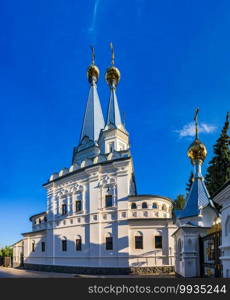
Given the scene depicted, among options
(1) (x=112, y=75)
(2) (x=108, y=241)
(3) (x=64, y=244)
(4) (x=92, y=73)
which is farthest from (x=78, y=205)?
(4) (x=92, y=73)

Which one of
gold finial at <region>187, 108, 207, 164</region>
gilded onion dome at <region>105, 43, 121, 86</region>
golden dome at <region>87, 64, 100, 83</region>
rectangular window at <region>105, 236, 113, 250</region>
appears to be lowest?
rectangular window at <region>105, 236, 113, 250</region>

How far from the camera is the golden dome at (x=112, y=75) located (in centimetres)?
3431

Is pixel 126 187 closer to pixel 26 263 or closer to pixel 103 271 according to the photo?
pixel 103 271

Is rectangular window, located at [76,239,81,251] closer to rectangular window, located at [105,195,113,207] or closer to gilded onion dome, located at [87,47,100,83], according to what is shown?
rectangular window, located at [105,195,113,207]

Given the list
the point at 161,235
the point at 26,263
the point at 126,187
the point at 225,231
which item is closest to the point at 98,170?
the point at 126,187

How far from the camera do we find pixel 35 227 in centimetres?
3262

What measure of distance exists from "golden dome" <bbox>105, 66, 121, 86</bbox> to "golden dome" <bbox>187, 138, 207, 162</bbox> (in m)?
18.7

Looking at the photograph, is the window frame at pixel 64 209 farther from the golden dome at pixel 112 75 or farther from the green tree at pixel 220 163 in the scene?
the golden dome at pixel 112 75

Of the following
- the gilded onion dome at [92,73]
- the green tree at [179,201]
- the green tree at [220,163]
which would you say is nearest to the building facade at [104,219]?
the green tree at [220,163]

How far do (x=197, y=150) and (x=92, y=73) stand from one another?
71.8ft

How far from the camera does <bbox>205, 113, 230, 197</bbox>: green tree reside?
25.5 m

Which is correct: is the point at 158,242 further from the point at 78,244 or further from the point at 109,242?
the point at 78,244

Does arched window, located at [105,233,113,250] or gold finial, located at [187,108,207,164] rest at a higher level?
gold finial, located at [187,108,207,164]

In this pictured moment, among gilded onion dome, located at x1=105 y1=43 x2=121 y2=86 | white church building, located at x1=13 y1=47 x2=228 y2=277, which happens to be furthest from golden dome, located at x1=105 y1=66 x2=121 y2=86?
white church building, located at x1=13 y1=47 x2=228 y2=277
